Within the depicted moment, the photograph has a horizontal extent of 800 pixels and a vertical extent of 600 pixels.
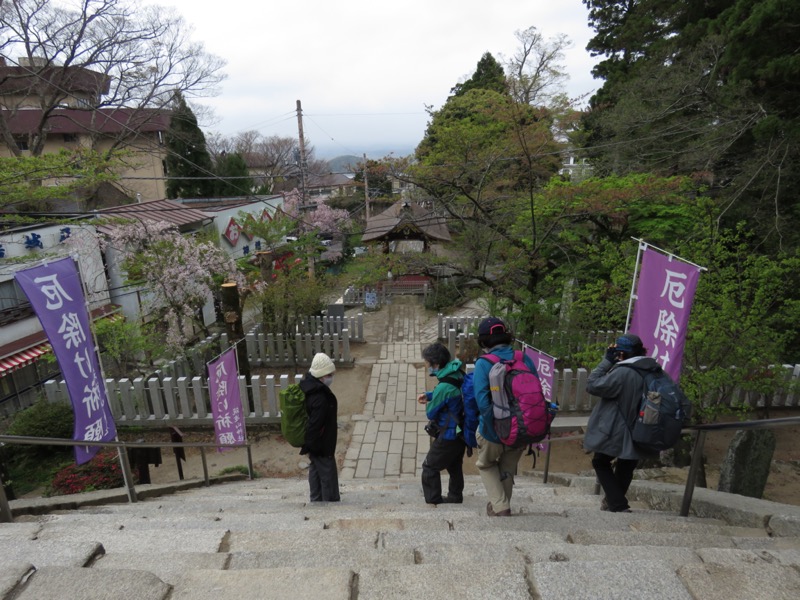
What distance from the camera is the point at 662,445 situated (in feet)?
10.4

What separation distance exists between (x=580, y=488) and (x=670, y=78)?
11.7m

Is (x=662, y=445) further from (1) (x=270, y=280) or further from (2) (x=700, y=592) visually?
(1) (x=270, y=280)

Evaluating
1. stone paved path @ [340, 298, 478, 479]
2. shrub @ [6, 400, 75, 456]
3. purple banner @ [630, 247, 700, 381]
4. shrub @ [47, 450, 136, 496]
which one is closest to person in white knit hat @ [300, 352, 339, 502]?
purple banner @ [630, 247, 700, 381]

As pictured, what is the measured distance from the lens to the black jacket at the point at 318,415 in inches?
174

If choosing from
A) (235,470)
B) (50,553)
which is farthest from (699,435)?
(235,470)

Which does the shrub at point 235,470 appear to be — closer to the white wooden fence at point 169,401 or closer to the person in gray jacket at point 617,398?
the white wooden fence at point 169,401

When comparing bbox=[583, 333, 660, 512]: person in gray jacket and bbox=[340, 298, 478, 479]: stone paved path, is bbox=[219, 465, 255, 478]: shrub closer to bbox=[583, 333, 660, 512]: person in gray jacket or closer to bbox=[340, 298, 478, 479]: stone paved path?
bbox=[340, 298, 478, 479]: stone paved path

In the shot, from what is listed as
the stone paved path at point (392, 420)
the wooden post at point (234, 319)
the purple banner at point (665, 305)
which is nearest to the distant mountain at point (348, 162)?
the stone paved path at point (392, 420)

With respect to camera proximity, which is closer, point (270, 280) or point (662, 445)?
point (662, 445)

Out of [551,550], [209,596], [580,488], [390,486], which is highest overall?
[209,596]

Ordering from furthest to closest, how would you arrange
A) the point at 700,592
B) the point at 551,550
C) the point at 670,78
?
the point at 670,78 < the point at 551,550 < the point at 700,592

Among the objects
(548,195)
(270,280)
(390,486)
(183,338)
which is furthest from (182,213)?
(390,486)

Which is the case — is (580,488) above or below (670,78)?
below

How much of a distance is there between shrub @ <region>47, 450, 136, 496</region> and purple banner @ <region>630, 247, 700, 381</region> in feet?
23.6
